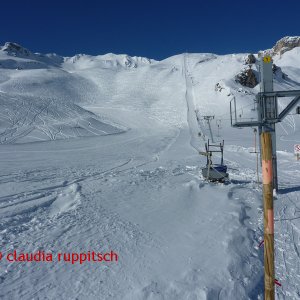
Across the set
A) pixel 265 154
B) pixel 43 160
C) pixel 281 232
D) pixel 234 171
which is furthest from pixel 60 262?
pixel 43 160

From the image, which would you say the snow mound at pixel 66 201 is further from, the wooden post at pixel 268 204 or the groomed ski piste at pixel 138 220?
the wooden post at pixel 268 204

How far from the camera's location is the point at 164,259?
846 centimetres

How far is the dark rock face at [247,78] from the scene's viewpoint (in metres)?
71.4

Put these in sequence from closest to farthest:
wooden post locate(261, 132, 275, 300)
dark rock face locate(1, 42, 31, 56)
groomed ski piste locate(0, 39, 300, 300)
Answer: wooden post locate(261, 132, 275, 300), groomed ski piste locate(0, 39, 300, 300), dark rock face locate(1, 42, 31, 56)

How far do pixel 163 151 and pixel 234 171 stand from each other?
407 inches

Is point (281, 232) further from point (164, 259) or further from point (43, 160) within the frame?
point (43, 160)

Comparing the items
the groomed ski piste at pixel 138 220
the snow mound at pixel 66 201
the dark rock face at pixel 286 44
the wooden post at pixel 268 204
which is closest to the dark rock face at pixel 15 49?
the dark rock face at pixel 286 44

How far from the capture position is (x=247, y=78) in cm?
7181

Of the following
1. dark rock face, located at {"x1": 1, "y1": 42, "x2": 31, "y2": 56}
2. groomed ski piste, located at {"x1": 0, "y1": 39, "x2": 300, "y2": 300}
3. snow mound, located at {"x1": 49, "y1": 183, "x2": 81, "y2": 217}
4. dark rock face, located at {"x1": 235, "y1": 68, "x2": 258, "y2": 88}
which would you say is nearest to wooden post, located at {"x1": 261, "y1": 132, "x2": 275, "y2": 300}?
groomed ski piste, located at {"x1": 0, "y1": 39, "x2": 300, "y2": 300}

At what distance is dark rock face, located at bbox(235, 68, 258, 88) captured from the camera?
234 feet

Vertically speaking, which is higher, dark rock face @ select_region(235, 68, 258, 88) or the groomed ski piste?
dark rock face @ select_region(235, 68, 258, 88)

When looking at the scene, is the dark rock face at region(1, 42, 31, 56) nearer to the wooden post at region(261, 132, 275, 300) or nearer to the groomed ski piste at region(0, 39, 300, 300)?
the groomed ski piste at region(0, 39, 300, 300)

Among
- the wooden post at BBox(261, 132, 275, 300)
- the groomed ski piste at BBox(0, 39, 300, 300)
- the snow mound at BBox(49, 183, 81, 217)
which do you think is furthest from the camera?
the snow mound at BBox(49, 183, 81, 217)

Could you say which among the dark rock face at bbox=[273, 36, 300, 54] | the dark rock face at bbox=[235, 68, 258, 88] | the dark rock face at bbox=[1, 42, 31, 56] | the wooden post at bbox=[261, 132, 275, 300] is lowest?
the wooden post at bbox=[261, 132, 275, 300]
